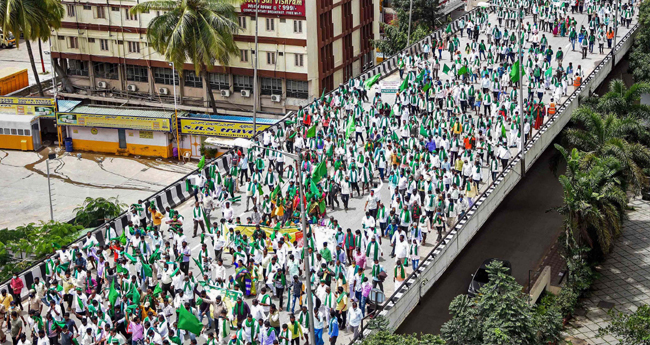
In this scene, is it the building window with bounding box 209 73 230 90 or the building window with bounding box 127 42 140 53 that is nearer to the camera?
the building window with bounding box 209 73 230 90

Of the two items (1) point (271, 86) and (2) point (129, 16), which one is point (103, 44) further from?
(1) point (271, 86)

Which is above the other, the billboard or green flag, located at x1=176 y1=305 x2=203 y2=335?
the billboard

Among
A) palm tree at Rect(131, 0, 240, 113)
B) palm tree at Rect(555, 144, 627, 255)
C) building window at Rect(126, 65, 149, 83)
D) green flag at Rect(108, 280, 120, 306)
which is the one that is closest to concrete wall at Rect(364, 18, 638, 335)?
palm tree at Rect(555, 144, 627, 255)

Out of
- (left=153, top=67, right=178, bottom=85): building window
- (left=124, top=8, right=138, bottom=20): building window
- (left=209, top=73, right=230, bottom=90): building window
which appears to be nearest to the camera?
(left=124, top=8, right=138, bottom=20): building window

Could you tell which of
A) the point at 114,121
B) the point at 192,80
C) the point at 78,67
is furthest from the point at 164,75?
the point at 78,67

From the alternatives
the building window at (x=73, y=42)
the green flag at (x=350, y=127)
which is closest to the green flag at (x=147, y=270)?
the green flag at (x=350, y=127)

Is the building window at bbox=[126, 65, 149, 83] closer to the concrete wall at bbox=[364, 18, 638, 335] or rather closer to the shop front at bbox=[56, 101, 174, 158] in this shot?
the shop front at bbox=[56, 101, 174, 158]

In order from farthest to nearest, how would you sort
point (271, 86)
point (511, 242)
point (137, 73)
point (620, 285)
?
point (137, 73)
point (271, 86)
point (511, 242)
point (620, 285)
